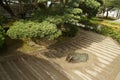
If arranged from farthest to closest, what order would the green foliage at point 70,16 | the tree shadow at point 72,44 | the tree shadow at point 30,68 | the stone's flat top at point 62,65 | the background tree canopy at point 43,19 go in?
the tree shadow at point 72,44, the green foliage at point 70,16, the background tree canopy at point 43,19, the stone's flat top at point 62,65, the tree shadow at point 30,68

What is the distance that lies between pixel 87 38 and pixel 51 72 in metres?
9.16

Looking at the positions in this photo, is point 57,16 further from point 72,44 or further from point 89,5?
point 89,5

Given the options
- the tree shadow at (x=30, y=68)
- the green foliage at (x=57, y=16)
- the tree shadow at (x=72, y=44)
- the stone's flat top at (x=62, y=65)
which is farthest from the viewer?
the tree shadow at (x=72, y=44)

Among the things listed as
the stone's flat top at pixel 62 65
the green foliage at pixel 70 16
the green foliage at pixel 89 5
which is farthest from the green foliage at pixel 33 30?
the green foliage at pixel 89 5

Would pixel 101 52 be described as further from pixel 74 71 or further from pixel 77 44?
pixel 74 71

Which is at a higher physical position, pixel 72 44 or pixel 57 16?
pixel 57 16

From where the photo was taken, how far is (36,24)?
12.7 meters

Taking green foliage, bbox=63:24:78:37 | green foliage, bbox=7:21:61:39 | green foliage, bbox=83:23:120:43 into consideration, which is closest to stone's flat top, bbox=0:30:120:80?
green foliage, bbox=63:24:78:37

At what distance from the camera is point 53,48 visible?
16.4m

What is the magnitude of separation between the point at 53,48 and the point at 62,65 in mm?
3351

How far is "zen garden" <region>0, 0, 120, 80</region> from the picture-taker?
12.1 m

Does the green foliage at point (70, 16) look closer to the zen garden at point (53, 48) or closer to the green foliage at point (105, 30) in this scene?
the zen garden at point (53, 48)

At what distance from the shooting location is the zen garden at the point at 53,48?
39.5 feet

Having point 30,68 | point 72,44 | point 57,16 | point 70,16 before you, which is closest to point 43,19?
point 57,16
